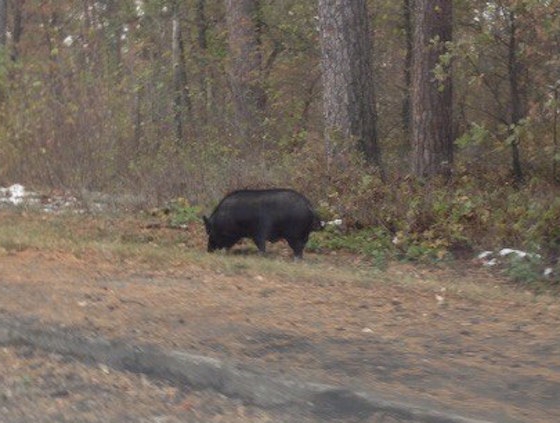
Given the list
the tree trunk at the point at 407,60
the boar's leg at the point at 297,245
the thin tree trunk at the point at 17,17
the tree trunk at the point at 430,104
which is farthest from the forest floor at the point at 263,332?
the thin tree trunk at the point at 17,17

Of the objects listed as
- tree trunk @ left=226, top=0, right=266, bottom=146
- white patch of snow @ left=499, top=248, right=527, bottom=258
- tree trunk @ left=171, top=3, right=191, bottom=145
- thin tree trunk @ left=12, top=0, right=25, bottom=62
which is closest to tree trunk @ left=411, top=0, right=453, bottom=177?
white patch of snow @ left=499, top=248, right=527, bottom=258

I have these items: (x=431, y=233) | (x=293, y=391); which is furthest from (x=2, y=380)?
(x=431, y=233)

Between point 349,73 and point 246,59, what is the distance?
22.2 ft

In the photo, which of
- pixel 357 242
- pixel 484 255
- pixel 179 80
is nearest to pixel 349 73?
pixel 357 242

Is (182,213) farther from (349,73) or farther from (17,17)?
(17,17)

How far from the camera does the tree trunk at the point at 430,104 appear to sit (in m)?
18.5

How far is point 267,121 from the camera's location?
21.9 m

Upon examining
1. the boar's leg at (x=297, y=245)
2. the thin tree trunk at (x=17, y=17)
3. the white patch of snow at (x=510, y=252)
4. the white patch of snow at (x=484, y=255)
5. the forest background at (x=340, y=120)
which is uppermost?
the thin tree trunk at (x=17, y=17)

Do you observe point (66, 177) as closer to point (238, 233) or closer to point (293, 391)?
point (238, 233)

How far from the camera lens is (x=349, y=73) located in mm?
18625

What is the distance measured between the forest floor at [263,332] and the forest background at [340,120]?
510 centimetres

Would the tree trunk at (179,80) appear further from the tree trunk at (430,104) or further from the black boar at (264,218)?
the black boar at (264,218)

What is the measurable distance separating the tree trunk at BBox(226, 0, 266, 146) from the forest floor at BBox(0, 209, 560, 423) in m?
11.9

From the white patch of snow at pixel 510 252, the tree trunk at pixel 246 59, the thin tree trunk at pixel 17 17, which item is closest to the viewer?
the white patch of snow at pixel 510 252
